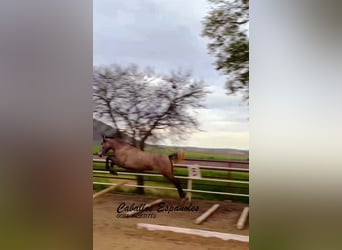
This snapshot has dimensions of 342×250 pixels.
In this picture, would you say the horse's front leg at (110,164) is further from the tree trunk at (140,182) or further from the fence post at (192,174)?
the fence post at (192,174)

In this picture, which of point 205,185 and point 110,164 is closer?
point 205,185

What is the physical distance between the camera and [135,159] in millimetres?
1465

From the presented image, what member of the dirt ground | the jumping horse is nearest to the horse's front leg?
the jumping horse

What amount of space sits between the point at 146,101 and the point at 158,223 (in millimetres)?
527

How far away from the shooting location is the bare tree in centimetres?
140

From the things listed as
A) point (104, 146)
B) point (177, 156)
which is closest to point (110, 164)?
point (104, 146)

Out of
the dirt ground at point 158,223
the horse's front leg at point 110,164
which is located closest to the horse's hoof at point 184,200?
the dirt ground at point 158,223

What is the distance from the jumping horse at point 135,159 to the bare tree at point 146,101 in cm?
4

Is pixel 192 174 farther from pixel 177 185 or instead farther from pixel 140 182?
pixel 140 182

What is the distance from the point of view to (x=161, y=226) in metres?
1.44

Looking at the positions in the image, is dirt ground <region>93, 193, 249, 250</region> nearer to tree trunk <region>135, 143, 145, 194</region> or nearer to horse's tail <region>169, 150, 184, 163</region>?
tree trunk <region>135, 143, 145, 194</region>
